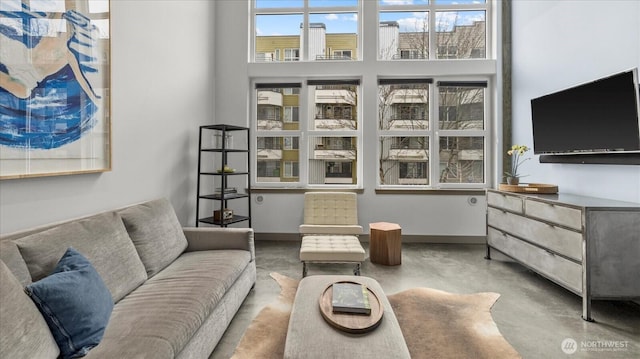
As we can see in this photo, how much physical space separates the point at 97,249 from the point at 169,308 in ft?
1.95

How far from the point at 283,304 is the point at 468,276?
2.05 meters

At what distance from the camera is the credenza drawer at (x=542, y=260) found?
8.27ft

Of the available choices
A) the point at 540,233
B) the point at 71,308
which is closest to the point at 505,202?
the point at 540,233

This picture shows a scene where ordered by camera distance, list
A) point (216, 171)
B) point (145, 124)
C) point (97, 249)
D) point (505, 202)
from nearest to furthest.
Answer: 1. point (97, 249)
2. point (145, 124)
3. point (505, 202)
4. point (216, 171)

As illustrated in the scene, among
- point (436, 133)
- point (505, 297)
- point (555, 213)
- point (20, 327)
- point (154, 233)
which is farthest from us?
point (436, 133)

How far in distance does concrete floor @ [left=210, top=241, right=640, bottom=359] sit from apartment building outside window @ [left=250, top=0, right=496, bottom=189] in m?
1.23

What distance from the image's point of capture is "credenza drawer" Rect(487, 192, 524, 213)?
332 cm

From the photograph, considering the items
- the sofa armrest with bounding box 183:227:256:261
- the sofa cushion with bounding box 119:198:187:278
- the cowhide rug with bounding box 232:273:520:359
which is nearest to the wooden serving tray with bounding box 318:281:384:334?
the cowhide rug with bounding box 232:273:520:359

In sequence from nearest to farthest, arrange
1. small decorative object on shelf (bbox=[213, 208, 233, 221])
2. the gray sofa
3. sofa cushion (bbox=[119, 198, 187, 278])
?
the gray sofa → sofa cushion (bbox=[119, 198, 187, 278]) → small decorative object on shelf (bbox=[213, 208, 233, 221])

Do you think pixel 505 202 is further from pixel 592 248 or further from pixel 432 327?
pixel 432 327

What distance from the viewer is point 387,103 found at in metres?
4.92

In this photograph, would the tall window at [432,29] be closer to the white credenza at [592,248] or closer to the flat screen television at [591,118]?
the flat screen television at [591,118]

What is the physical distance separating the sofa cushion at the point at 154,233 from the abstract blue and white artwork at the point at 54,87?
0.44m

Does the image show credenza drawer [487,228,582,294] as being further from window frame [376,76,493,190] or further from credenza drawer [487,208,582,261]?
window frame [376,76,493,190]
